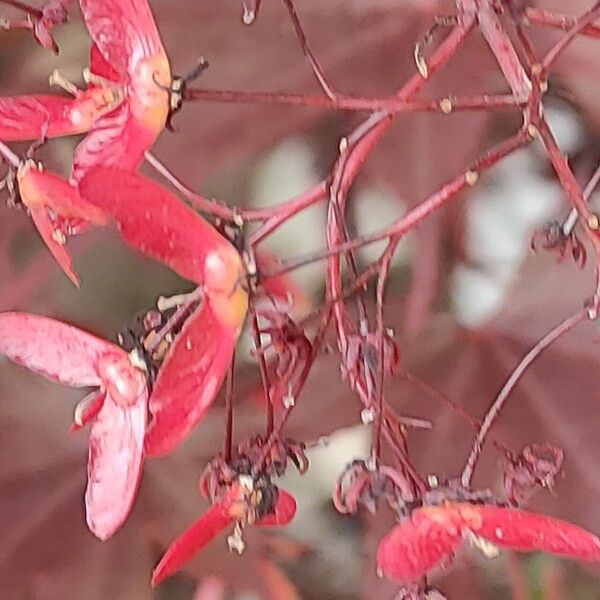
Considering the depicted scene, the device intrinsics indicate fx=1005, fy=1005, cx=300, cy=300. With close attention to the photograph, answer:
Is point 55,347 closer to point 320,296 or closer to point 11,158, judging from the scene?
point 11,158

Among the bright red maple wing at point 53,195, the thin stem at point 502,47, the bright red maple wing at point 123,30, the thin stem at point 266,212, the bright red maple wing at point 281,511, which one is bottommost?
the bright red maple wing at point 281,511

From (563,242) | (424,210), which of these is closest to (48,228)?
(424,210)

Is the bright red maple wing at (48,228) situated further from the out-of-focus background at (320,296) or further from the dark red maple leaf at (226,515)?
the out-of-focus background at (320,296)

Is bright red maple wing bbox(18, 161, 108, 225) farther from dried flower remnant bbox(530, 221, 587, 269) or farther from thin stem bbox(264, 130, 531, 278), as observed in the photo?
dried flower remnant bbox(530, 221, 587, 269)

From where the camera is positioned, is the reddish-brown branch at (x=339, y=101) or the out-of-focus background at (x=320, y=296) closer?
the reddish-brown branch at (x=339, y=101)

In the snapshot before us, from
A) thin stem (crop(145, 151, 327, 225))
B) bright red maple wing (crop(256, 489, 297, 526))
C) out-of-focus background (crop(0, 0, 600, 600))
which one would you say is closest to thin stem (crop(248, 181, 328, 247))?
thin stem (crop(145, 151, 327, 225))

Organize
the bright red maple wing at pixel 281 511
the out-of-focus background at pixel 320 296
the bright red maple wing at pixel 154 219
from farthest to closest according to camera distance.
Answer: the out-of-focus background at pixel 320 296, the bright red maple wing at pixel 281 511, the bright red maple wing at pixel 154 219

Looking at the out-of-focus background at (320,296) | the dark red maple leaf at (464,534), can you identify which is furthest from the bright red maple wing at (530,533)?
the out-of-focus background at (320,296)
